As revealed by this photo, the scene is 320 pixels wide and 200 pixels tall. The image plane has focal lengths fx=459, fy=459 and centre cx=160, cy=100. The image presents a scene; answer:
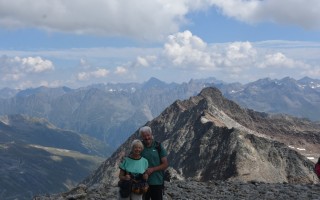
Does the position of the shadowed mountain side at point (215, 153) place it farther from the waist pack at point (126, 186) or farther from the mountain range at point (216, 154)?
the waist pack at point (126, 186)

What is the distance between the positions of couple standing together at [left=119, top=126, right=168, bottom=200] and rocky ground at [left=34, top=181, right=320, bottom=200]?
22.5 ft

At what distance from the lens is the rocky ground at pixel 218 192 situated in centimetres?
2298

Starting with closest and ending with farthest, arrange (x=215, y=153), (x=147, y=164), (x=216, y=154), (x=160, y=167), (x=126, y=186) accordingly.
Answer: (x=126, y=186), (x=147, y=164), (x=160, y=167), (x=216, y=154), (x=215, y=153)

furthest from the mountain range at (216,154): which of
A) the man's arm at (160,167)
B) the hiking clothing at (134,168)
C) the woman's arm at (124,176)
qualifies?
the woman's arm at (124,176)

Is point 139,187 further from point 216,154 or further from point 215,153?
point 215,153

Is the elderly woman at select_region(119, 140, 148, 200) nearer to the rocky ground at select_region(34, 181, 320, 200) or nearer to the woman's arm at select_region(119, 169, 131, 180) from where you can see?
the woman's arm at select_region(119, 169, 131, 180)

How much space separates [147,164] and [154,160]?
580mm

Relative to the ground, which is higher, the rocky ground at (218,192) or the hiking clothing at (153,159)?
the hiking clothing at (153,159)

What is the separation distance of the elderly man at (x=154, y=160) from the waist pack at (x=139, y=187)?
848 mm

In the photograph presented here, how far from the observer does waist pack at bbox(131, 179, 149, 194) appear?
1472 centimetres

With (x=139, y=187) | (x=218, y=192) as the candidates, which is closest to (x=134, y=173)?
(x=139, y=187)

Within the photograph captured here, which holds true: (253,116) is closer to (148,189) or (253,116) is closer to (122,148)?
(122,148)

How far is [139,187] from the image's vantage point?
580 inches

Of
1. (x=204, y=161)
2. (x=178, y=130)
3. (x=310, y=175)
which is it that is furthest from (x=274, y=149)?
(x=178, y=130)
